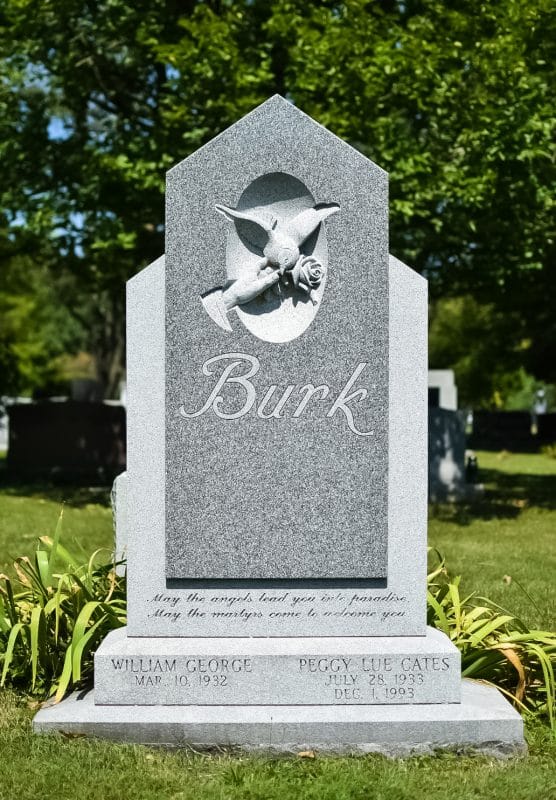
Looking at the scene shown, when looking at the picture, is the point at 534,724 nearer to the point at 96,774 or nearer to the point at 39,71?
the point at 96,774

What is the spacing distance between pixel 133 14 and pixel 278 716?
39.4 feet

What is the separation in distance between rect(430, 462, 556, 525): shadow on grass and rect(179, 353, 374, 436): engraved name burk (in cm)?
849

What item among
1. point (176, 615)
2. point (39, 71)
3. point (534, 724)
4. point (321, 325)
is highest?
point (39, 71)

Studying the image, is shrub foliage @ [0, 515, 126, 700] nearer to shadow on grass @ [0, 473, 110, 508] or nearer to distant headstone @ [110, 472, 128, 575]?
distant headstone @ [110, 472, 128, 575]

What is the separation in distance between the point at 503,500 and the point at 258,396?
1207 cm

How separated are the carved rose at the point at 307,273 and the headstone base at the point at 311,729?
2223 mm

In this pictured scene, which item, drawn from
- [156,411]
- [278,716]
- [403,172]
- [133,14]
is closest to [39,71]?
[133,14]

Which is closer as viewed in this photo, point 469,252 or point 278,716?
point 278,716

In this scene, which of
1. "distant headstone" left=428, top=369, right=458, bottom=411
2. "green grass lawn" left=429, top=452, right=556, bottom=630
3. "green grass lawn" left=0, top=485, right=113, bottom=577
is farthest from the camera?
"distant headstone" left=428, top=369, right=458, bottom=411

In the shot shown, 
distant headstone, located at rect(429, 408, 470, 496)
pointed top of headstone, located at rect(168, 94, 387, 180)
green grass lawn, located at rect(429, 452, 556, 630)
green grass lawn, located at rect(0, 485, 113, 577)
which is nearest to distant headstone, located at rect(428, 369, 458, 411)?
green grass lawn, located at rect(429, 452, 556, 630)

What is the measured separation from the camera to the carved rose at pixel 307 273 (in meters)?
5.04

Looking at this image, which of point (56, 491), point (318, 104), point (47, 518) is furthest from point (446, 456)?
point (56, 491)

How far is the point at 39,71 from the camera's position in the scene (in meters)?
15.4

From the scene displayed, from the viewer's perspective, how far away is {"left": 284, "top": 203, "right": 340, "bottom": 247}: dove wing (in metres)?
5.07
